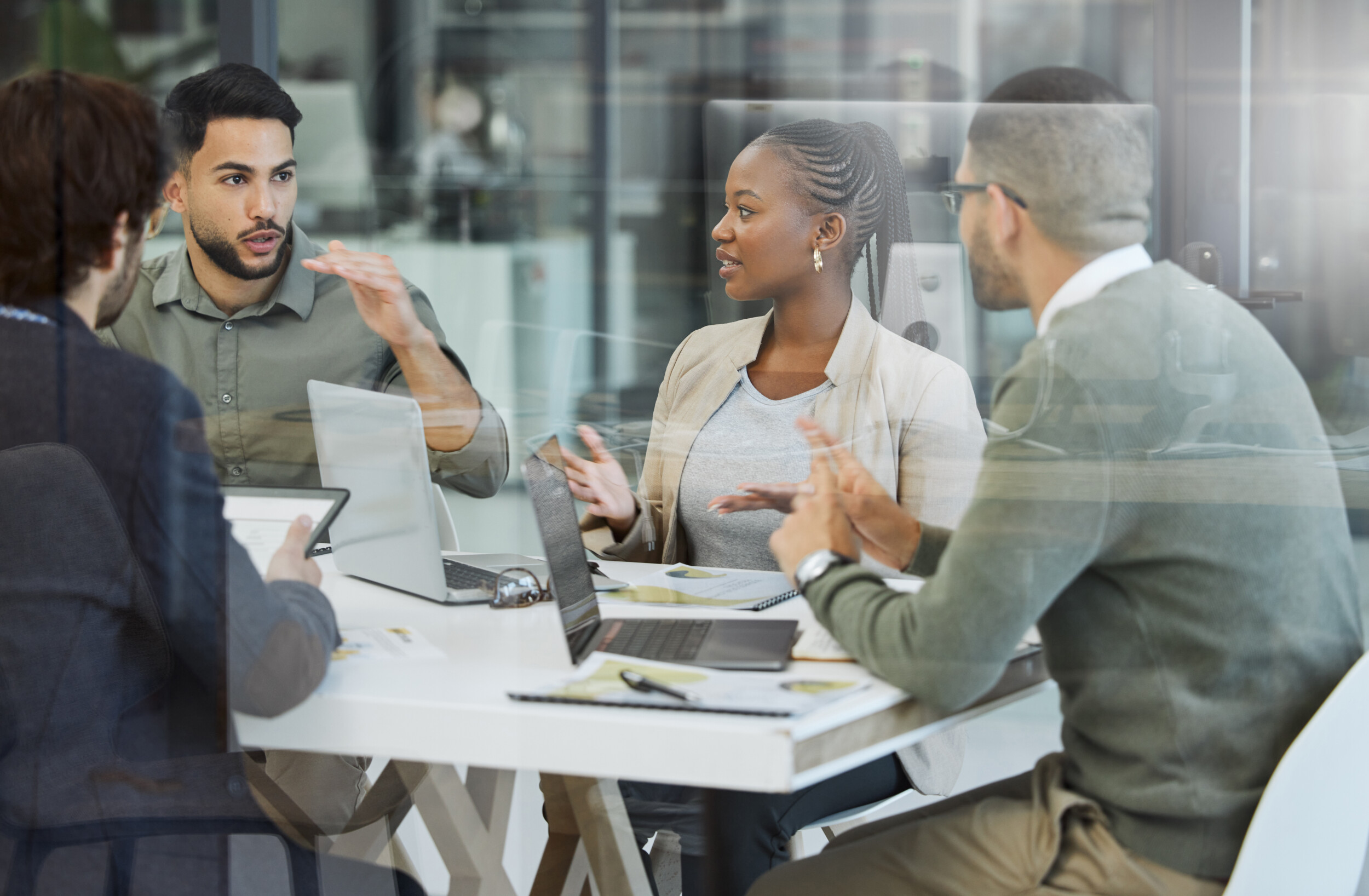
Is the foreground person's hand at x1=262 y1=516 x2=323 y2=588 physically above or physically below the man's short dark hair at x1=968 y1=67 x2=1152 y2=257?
below

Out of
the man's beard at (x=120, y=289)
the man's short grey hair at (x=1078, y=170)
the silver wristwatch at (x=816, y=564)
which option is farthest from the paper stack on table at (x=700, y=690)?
the man's beard at (x=120, y=289)

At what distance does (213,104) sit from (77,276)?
0.67 m

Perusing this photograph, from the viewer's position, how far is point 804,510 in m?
1.44

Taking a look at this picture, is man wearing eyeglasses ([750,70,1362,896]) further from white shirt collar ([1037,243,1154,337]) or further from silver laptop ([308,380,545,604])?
silver laptop ([308,380,545,604])

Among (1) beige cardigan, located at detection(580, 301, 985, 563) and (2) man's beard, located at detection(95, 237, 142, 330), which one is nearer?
(2) man's beard, located at detection(95, 237, 142, 330)

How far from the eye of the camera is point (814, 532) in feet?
4.50

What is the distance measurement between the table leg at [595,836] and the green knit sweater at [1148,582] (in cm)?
40

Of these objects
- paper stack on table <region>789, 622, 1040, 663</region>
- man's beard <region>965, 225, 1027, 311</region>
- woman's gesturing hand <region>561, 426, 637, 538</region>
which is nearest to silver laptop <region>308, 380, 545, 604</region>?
woman's gesturing hand <region>561, 426, 637, 538</region>

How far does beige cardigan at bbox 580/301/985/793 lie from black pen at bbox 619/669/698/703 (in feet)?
1.56

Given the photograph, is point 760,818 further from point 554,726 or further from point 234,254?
point 234,254

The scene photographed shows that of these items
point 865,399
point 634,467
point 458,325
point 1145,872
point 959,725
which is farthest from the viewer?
point 458,325

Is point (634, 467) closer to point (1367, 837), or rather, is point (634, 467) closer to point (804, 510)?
point (804, 510)

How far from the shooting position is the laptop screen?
1411 mm

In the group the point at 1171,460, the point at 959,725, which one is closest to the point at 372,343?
the point at 959,725
